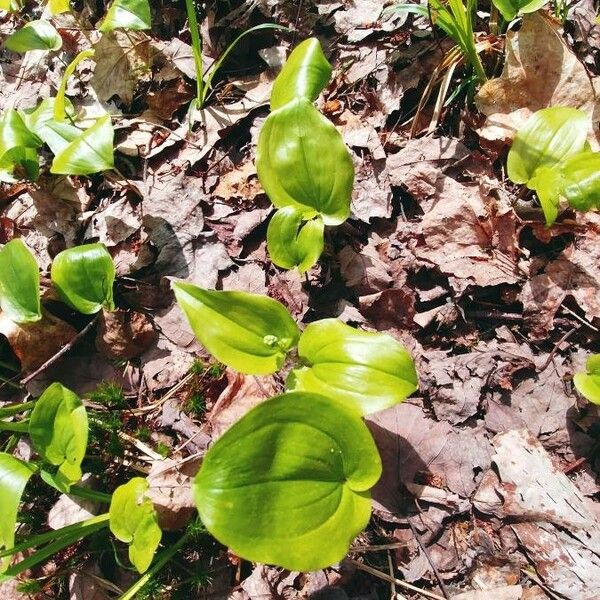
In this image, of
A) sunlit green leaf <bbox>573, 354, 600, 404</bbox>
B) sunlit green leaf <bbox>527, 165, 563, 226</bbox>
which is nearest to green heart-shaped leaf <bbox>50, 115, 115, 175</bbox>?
sunlit green leaf <bbox>527, 165, 563, 226</bbox>

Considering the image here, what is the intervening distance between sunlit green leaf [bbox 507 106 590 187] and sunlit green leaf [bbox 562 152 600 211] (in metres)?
0.17

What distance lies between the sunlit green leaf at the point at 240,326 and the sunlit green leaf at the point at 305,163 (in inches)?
18.4

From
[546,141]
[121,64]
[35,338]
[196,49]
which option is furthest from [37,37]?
[546,141]

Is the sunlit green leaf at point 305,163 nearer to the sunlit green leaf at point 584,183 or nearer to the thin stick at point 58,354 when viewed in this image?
the sunlit green leaf at point 584,183

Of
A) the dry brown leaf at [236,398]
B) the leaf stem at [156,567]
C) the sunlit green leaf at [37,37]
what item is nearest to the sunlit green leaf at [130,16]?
the sunlit green leaf at [37,37]

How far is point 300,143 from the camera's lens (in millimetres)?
1965

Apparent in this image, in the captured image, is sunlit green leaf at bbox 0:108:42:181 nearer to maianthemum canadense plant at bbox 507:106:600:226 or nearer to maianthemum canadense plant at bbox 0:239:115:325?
maianthemum canadense plant at bbox 0:239:115:325

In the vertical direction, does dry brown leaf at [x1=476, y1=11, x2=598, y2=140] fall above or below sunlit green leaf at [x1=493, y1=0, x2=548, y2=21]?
below

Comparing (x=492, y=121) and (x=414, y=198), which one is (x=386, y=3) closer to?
(x=492, y=121)

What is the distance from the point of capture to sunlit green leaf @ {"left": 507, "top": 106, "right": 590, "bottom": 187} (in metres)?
2.03

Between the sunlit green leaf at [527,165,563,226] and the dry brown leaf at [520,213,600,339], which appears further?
the dry brown leaf at [520,213,600,339]

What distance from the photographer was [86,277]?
7.18 feet

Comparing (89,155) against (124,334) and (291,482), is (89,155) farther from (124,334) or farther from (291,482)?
(291,482)

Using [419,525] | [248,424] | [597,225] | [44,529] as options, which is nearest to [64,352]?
[44,529]
